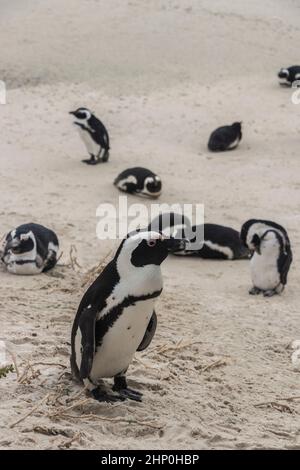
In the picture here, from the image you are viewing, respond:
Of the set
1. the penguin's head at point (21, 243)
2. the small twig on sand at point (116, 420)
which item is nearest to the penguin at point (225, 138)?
the penguin's head at point (21, 243)

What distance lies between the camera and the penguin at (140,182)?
10742 mm

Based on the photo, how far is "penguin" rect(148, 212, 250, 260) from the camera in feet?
28.6

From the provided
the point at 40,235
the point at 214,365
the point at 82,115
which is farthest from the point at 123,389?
the point at 82,115

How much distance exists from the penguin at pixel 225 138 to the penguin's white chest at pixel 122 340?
339 inches

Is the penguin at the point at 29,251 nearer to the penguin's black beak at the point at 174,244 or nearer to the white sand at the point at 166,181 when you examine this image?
the white sand at the point at 166,181

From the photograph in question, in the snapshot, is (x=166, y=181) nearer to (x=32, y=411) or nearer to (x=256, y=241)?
(x=256, y=241)

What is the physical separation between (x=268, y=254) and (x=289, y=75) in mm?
8066

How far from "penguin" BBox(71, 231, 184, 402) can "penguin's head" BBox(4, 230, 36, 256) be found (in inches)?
123

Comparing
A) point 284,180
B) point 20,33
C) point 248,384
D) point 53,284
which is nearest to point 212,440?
point 248,384

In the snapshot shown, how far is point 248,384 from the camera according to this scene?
5129mm

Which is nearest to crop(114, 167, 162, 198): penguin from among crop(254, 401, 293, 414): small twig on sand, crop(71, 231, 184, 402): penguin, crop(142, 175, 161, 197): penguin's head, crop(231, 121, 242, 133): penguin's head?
crop(142, 175, 161, 197): penguin's head

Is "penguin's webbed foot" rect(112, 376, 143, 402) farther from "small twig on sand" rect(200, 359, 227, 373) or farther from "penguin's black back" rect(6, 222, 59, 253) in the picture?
"penguin's black back" rect(6, 222, 59, 253)
